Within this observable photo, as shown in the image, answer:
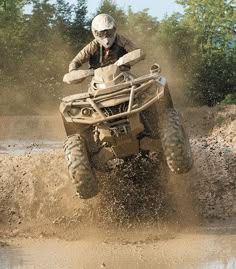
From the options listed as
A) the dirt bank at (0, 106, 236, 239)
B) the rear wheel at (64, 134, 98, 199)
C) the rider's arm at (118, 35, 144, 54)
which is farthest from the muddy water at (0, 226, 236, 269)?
the rider's arm at (118, 35, 144, 54)

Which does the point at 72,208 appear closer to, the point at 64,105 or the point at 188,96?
the point at 64,105

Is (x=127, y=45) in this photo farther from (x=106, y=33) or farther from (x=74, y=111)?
(x=74, y=111)

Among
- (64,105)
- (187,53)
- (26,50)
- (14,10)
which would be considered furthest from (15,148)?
(14,10)

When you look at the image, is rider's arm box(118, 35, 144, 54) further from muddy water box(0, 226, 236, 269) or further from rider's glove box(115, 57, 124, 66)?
muddy water box(0, 226, 236, 269)

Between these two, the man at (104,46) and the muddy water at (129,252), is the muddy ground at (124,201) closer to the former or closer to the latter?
the muddy water at (129,252)

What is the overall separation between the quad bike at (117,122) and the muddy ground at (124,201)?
77 centimetres

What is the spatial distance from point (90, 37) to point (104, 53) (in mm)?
28386

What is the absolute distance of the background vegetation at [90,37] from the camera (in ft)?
103

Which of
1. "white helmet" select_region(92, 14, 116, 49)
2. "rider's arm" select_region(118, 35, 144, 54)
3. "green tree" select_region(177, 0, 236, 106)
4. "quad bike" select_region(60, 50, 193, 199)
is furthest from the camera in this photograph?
"green tree" select_region(177, 0, 236, 106)

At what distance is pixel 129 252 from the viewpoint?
25.1 ft

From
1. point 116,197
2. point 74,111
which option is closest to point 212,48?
point 116,197

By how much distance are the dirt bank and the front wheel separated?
3.06 ft

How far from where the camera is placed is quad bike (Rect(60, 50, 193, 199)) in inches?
313

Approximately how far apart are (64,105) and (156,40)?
1040 inches
